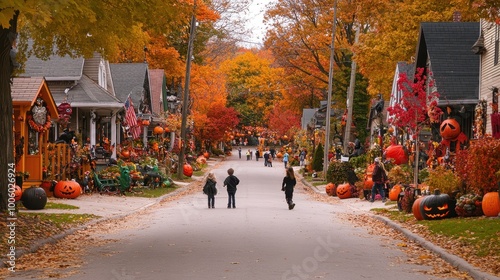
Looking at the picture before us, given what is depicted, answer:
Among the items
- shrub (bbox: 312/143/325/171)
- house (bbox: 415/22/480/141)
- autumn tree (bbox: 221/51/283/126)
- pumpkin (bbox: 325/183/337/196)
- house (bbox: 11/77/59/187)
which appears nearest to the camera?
house (bbox: 11/77/59/187)

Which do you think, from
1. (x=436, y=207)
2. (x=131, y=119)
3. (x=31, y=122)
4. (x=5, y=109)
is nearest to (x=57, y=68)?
(x=131, y=119)

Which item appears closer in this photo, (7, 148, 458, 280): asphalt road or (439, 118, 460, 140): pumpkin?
(7, 148, 458, 280): asphalt road

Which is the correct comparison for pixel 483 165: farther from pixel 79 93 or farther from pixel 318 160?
pixel 318 160

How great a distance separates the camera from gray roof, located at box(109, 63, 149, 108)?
→ 186ft

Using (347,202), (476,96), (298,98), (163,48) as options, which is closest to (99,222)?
(347,202)

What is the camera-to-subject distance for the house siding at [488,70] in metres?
31.2

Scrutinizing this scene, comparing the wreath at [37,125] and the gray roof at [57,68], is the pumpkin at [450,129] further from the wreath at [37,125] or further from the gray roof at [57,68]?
the gray roof at [57,68]

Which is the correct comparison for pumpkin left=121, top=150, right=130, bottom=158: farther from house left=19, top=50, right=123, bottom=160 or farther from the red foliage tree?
the red foliage tree

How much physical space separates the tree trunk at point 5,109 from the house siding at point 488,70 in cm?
1808

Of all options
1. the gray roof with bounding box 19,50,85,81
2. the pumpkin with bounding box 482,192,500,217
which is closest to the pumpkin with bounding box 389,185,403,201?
the pumpkin with bounding box 482,192,500,217

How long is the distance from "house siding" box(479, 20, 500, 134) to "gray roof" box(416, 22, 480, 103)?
1748mm

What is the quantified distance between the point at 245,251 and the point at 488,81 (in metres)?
19.1

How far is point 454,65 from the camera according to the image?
3691 cm

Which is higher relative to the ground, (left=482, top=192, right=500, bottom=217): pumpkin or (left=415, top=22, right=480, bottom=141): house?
(left=415, top=22, right=480, bottom=141): house
